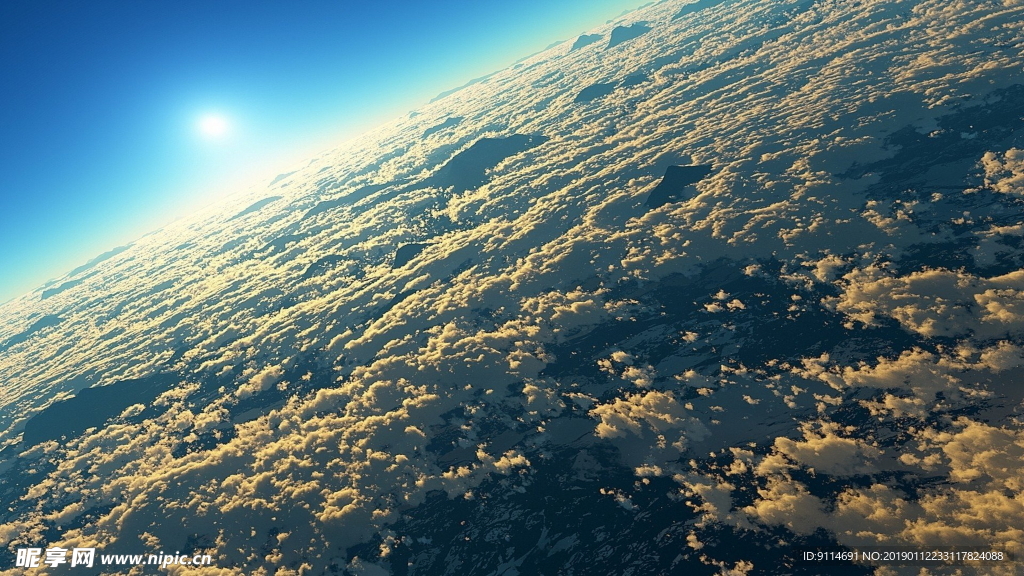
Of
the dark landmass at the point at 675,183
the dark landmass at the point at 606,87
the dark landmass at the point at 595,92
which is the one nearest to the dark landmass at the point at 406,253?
the dark landmass at the point at 675,183

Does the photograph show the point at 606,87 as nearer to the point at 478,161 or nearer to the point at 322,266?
the point at 478,161

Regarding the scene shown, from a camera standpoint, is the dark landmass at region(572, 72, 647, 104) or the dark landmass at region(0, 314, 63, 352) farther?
the dark landmass at region(572, 72, 647, 104)

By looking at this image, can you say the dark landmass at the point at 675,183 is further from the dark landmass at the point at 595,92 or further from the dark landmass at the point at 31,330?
the dark landmass at the point at 31,330

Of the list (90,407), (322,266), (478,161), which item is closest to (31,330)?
(90,407)

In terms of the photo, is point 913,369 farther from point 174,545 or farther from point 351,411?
point 174,545

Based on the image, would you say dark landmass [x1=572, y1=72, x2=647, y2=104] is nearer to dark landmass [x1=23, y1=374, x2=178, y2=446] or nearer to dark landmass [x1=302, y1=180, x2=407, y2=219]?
dark landmass [x1=302, y1=180, x2=407, y2=219]

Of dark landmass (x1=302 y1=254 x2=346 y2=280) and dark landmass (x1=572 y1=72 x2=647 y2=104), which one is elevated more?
dark landmass (x1=572 y1=72 x2=647 y2=104)

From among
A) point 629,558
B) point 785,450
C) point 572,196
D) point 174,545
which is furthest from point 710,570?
point 572,196

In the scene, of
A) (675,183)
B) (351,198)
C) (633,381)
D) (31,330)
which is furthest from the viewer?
(31,330)

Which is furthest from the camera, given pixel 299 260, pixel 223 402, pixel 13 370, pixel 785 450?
pixel 13 370

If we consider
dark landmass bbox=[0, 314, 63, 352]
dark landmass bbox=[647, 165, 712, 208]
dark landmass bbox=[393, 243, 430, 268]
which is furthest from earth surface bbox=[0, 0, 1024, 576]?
dark landmass bbox=[0, 314, 63, 352]

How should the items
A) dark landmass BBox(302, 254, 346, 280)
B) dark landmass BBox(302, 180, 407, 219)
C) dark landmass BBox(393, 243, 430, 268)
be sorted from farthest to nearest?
1. dark landmass BBox(302, 180, 407, 219)
2. dark landmass BBox(302, 254, 346, 280)
3. dark landmass BBox(393, 243, 430, 268)
